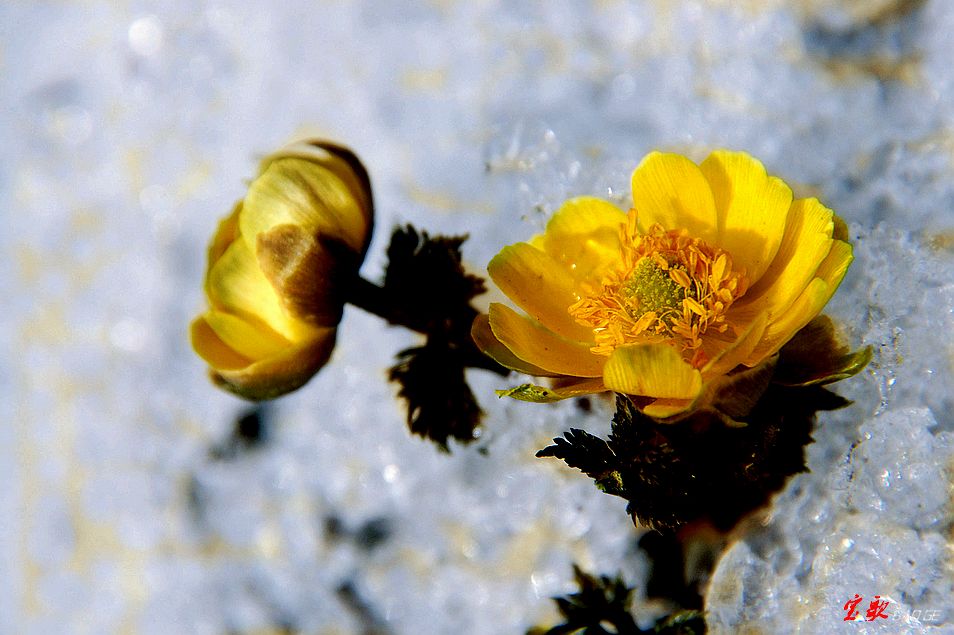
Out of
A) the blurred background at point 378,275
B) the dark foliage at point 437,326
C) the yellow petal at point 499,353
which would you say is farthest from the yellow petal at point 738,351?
the dark foliage at point 437,326

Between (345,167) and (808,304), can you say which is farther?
(345,167)

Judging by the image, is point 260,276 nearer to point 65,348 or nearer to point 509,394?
point 509,394

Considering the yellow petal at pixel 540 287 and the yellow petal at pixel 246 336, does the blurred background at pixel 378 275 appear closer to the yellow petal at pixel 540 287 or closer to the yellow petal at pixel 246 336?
the yellow petal at pixel 540 287

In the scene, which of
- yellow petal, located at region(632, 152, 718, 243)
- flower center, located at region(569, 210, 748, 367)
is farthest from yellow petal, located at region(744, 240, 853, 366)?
yellow petal, located at region(632, 152, 718, 243)

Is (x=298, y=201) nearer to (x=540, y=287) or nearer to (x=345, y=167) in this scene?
(x=345, y=167)

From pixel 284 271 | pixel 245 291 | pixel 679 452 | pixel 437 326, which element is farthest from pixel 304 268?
pixel 679 452

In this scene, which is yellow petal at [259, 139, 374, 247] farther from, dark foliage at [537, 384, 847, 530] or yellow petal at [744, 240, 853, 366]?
yellow petal at [744, 240, 853, 366]

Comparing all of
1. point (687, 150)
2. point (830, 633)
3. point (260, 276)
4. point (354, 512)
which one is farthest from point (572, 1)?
point (830, 633)
